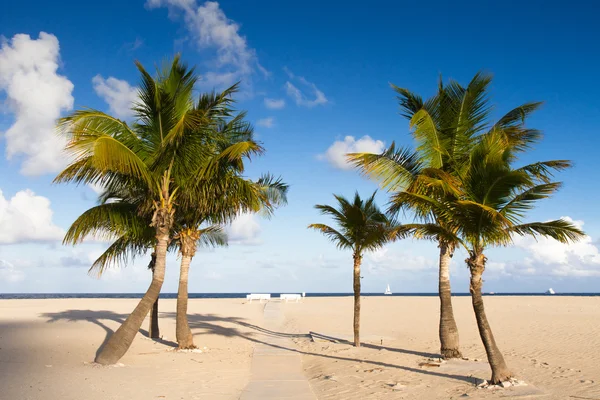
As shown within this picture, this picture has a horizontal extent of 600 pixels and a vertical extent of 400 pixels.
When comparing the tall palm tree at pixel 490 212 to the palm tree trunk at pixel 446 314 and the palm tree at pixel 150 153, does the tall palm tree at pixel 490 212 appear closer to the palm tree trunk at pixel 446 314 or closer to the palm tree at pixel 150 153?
the palm tree trunk at pixel 446 314

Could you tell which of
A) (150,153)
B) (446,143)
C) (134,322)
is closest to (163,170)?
(150,153)

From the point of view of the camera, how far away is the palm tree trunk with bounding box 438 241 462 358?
39.4 ft

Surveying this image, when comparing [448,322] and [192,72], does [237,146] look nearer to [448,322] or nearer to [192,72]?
[192,72]

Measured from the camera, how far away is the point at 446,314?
12250 mm

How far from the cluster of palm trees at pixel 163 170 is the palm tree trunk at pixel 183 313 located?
0.09ft

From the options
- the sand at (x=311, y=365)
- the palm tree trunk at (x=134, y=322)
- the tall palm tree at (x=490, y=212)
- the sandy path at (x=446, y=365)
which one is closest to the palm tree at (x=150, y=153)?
the palm tree trunk at (x=134, y=322)

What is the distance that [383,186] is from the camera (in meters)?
12.5

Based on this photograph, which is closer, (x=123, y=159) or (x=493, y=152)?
(x=493, y=152)

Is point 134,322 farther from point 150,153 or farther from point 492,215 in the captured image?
point 492,215

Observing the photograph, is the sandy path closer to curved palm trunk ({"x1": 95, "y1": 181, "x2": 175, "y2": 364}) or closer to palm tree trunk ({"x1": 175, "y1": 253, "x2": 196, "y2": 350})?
palm tree trunk ({"x1": 175, "y1": 253, "x2": 196, "y2": 350})

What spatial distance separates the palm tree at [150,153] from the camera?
11295 mm

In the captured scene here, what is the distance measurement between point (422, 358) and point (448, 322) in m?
1.32

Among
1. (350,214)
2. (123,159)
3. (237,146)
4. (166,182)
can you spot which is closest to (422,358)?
(350,214)

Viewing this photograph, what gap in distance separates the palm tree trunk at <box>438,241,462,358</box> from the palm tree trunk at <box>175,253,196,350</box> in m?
7.18
